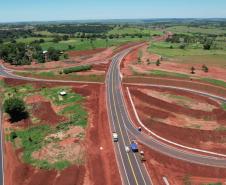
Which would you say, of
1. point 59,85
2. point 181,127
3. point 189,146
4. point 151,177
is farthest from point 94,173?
point 59,85

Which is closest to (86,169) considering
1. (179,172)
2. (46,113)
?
(179,172)

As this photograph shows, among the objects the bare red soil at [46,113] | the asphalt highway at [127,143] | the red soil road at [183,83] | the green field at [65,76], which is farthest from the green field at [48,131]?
the red soil road at [183,83]

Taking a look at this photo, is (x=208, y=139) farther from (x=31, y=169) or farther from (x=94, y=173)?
(x=31, y=169)

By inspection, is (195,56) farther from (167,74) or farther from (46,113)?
(46,113)

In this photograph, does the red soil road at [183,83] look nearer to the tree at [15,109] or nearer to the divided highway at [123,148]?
the divided highway at [123,148]

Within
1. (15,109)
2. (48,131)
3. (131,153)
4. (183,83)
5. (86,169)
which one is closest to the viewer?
(86,169)

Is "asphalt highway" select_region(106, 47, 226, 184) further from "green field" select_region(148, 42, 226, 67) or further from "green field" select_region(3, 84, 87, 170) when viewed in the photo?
"green field" select_region(148, 42, 226, 67)

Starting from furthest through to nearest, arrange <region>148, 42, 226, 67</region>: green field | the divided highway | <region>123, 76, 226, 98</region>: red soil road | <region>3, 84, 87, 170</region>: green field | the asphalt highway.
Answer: <region>148, 42, 226, 67</region>: green field → <region>123, 76, 226, 98</region>: red soil road → <region>3, 84, 87, 170</region>: green field → the asphalt highway → the divided highway

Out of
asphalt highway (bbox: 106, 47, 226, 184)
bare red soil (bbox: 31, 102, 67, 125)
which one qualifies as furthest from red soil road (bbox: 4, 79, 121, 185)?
bare red soil (bbox: 31, 102, 67, 125)
